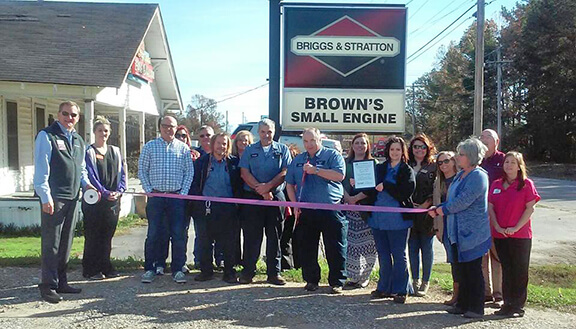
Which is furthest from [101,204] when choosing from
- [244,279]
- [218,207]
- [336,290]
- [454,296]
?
[454,296]

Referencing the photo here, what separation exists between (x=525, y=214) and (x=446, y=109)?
204ft

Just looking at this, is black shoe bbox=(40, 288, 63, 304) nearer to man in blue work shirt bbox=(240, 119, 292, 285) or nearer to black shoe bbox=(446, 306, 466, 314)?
man in blue work shirt bbox=(240, 119, 292, 285)

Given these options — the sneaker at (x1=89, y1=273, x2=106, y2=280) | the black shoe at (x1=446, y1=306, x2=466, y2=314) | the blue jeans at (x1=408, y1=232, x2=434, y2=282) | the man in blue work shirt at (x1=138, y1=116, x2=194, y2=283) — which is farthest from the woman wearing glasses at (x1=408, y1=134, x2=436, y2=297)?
the sneaker at (x1=89, y1=273, x2=106, y2=280)

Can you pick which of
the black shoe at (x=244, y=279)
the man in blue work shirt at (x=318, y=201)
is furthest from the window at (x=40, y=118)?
the man in blue work shirt at (x=318, y=201)

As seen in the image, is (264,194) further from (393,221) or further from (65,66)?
(65,66)

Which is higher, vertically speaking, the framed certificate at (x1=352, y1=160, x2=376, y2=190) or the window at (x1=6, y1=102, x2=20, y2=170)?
the window at (x1=6, y1=102, x2=20, y2=170)

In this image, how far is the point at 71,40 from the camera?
562 inches

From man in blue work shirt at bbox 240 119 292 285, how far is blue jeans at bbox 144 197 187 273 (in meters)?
0.77

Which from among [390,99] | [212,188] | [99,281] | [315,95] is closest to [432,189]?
[390,99]

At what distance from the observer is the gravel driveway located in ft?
17.1

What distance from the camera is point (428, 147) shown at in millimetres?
6293

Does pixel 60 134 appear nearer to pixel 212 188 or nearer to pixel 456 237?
pixel 212 188

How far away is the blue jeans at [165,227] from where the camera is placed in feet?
21.4

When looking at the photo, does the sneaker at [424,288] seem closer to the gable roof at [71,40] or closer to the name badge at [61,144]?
the name badge at [61,144]
